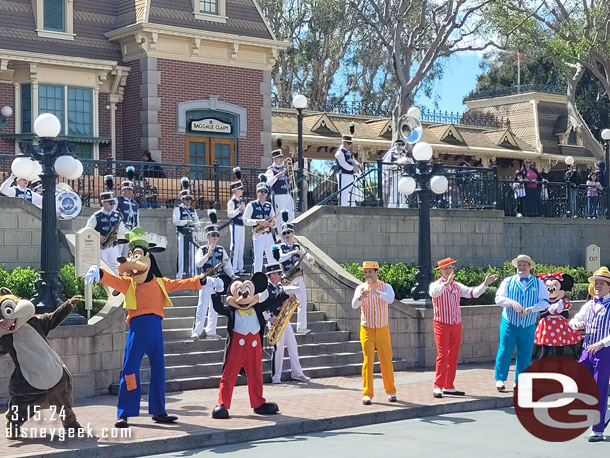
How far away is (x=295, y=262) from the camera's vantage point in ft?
53.1

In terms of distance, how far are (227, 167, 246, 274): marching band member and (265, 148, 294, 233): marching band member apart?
1297mm

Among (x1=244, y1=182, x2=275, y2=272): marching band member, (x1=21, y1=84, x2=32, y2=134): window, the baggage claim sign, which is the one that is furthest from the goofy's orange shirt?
the baggage claim sign

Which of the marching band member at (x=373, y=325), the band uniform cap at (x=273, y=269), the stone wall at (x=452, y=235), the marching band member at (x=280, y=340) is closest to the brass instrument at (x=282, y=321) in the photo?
the marching band member at (x=280, y=340)

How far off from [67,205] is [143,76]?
857cm

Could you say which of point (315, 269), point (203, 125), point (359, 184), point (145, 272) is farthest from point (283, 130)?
point (145, 272)

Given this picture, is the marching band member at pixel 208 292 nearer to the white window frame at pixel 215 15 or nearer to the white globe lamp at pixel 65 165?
the white globe lamp at pixel 65 165

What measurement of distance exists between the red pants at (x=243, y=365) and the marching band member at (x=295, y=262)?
12.5 ft

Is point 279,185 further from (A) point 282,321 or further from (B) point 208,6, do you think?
(B) point 208,6

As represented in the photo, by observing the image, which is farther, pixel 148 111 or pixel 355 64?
pixel 355 64

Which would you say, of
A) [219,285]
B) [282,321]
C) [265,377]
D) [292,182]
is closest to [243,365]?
[219,285]

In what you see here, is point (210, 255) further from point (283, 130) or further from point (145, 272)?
point (283, 130)

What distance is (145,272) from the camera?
11438mm

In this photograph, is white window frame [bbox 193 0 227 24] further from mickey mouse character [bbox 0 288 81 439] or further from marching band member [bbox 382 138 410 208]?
mickey mouse character [bbox 0 288 81 439]

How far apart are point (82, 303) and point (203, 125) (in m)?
12.1
